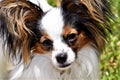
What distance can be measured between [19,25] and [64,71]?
602mm

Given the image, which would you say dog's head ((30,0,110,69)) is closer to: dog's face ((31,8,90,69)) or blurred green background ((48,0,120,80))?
dog's face ((31,8,90,69))

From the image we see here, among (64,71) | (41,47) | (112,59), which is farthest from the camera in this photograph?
(112,59)

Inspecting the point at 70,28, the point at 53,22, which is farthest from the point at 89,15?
the point at 53,22

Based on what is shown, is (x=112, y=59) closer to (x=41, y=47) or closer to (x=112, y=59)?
(x=112, y=59)

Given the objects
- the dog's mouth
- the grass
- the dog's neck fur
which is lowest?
the grass

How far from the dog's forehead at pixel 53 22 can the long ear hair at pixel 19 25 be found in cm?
7

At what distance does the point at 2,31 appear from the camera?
3842 millimetres

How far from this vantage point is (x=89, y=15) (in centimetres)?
387

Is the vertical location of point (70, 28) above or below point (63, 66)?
above

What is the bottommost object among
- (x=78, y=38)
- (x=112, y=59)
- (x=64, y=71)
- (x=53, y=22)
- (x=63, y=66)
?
(x=112, y=59)

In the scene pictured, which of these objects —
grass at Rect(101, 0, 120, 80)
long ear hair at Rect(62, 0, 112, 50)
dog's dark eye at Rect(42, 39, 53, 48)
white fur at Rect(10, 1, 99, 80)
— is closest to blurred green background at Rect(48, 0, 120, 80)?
grass at Rect(101, 0, 120, 80)

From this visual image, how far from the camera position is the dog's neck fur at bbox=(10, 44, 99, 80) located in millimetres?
4027

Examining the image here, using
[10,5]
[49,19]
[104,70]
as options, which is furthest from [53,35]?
[104,70]

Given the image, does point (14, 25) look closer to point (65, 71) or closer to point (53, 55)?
point (53, 55)
